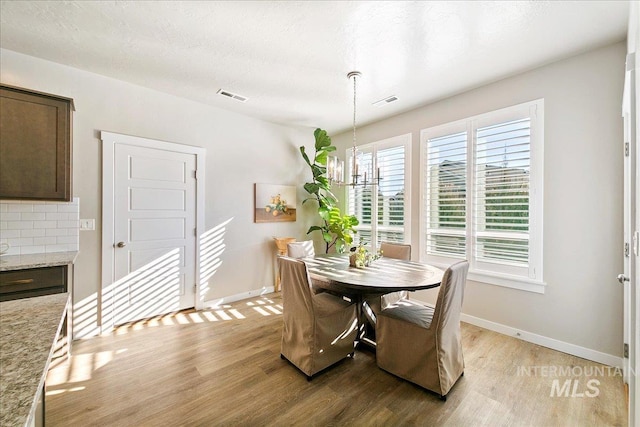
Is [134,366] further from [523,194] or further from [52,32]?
[523,194]

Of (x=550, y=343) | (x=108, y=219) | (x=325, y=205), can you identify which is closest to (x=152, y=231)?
(x=108, y=219)

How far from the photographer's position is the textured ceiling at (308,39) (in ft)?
6.47

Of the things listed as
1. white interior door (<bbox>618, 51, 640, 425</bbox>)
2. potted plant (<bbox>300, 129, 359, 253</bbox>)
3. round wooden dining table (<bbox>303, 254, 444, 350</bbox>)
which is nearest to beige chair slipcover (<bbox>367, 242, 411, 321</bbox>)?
round wooden dining table (<bbox>303, 254, 444, 350</bbox>)

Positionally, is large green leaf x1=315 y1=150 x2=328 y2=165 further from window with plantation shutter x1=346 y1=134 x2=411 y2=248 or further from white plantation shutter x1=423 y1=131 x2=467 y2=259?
white plantation shutter x1=423 y1=131 x2=467 y2=259

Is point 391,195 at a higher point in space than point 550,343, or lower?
higher

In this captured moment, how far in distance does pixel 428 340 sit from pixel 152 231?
3201 millimetres

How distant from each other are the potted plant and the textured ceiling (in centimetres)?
125

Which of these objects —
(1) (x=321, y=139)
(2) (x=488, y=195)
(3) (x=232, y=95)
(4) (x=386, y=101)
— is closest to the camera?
(2) (x=488, y=195)

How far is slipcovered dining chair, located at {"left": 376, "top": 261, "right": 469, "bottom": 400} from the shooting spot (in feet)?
6.25

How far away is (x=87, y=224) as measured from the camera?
285 centimetres

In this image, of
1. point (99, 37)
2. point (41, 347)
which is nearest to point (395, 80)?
point (99, 37)

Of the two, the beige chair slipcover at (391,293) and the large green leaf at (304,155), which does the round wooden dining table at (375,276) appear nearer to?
the beige chair slipcover at (391,293)

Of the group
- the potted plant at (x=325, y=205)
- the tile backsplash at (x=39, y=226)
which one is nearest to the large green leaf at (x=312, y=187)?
the potted plant at (x=325, y=205)

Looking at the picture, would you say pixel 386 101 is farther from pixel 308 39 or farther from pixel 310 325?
pixel 310 325
